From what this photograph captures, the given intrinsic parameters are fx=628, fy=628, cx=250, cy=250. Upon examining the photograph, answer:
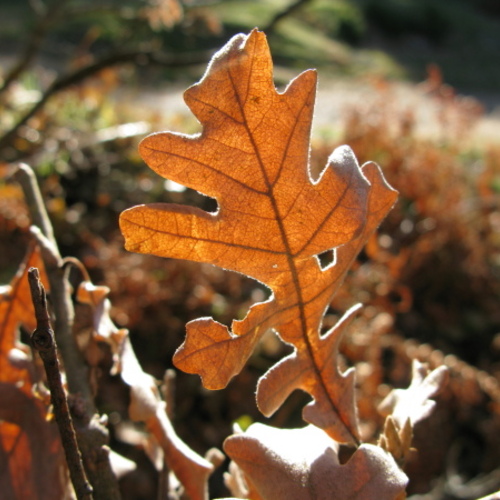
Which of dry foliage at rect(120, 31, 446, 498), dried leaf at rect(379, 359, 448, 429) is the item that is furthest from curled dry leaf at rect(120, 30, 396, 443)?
dried leaf at rect(379, 359, 448, 429)

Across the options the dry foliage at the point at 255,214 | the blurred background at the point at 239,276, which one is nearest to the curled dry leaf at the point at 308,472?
the dry foliage at the point at 255,214

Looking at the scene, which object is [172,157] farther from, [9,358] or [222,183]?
[9,358]

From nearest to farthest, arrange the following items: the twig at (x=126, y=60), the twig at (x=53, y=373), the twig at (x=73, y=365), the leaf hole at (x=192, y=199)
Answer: the twig at (x=53, y=373), the twig at (x=73, y=365), the twig at (x=126, y=60), the leaf hole at (x=192, y=199)

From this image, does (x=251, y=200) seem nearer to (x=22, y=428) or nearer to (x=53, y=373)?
(x=53, y=373)

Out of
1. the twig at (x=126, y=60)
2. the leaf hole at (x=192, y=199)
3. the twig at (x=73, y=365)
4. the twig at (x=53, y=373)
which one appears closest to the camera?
the twig at (x=53, y=373)

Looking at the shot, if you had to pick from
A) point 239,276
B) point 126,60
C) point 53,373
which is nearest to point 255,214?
point 53,373

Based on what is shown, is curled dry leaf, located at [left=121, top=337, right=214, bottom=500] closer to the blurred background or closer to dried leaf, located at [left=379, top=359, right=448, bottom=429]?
dried leaf, located at [left=379, top=359, right=448, bottom=429]

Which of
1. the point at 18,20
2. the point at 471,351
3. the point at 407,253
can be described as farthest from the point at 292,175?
the point at 18,20

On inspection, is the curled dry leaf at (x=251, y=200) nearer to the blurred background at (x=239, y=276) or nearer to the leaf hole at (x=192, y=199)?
the blurred background at (x=239, y=276)

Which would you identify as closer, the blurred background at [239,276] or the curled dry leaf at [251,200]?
the curled dry leaf at [251,200]
